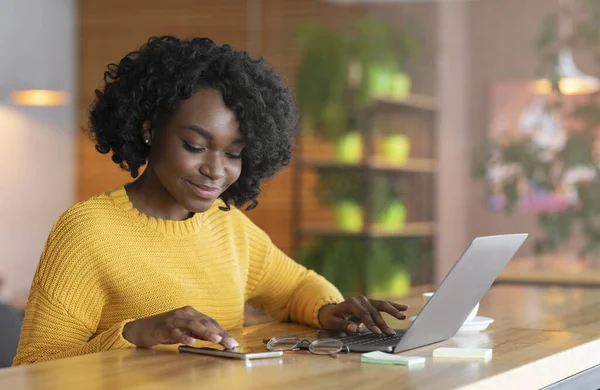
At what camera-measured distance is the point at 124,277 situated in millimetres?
1821

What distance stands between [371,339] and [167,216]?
50cm

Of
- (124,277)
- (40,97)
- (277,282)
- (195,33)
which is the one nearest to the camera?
(124,277)

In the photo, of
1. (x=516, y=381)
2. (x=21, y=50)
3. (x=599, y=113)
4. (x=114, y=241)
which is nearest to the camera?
(x=516, y=381)

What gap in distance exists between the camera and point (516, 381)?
1440 millimetres

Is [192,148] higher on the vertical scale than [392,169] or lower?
lower

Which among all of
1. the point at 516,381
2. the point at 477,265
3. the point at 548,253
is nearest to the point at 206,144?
the point at 477,265

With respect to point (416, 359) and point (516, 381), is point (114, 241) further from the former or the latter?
point (516, 381)

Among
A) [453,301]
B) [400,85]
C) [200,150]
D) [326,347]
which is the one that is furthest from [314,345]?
[400,85]

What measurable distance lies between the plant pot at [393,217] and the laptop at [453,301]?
4068 mm

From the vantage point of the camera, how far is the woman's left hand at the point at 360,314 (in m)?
1.82

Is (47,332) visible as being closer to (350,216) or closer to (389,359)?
(389,359)

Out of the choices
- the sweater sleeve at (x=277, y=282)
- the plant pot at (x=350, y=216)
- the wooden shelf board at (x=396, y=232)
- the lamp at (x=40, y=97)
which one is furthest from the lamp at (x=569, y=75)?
the sweater sleeve at (x=277, y=282)

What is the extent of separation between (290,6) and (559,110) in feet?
5.91

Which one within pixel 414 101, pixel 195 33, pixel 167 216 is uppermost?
pixel 195 33
